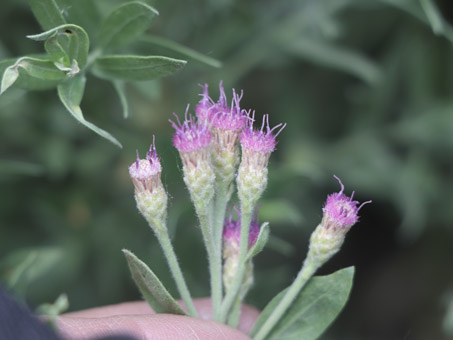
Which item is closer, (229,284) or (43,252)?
(229,284)

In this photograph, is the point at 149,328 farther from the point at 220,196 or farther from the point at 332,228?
the point at 332,228

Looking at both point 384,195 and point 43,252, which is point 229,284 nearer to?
point 43,252

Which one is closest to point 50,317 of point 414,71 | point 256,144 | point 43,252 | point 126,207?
point 256,144

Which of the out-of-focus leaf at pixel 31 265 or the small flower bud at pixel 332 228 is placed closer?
the small flower bud at pixel 332 228

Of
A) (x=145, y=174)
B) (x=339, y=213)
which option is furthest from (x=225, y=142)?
(x=339, y=213)

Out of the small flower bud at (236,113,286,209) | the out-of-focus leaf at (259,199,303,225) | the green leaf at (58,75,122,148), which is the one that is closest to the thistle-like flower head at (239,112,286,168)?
the small flower bud at (236,113,286,209)

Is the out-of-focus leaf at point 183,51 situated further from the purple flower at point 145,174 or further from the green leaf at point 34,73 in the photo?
the purple flower at point 145,174

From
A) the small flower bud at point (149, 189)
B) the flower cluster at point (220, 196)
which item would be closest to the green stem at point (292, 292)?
the flower cluster at point (220, 196)
